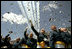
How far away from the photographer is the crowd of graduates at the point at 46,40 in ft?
16.9

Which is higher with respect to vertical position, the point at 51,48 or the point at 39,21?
the point at 39,21

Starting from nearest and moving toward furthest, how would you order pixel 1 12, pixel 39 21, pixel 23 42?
pixel 23 42 → pixel 39 21 → pixel 1 12

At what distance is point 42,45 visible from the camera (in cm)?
521

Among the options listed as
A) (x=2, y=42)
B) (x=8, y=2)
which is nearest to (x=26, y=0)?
(x=8, y=2)

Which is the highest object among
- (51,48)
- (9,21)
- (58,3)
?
(58,3)

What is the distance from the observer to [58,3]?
6473 mm

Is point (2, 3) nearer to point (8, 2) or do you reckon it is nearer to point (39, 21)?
point (8, 2)

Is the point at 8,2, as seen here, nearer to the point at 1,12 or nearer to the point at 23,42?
the point at 1,12

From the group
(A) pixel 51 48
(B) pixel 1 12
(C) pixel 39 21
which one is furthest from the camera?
(B) pixel 1 12

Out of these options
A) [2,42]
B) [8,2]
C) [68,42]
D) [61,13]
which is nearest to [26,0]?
[8,2]

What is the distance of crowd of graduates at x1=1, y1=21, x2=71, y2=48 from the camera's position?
16.9 ft

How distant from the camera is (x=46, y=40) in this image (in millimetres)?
5324

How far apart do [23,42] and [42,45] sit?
0.51m

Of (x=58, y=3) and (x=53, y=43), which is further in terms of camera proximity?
(x=58, y=3)
